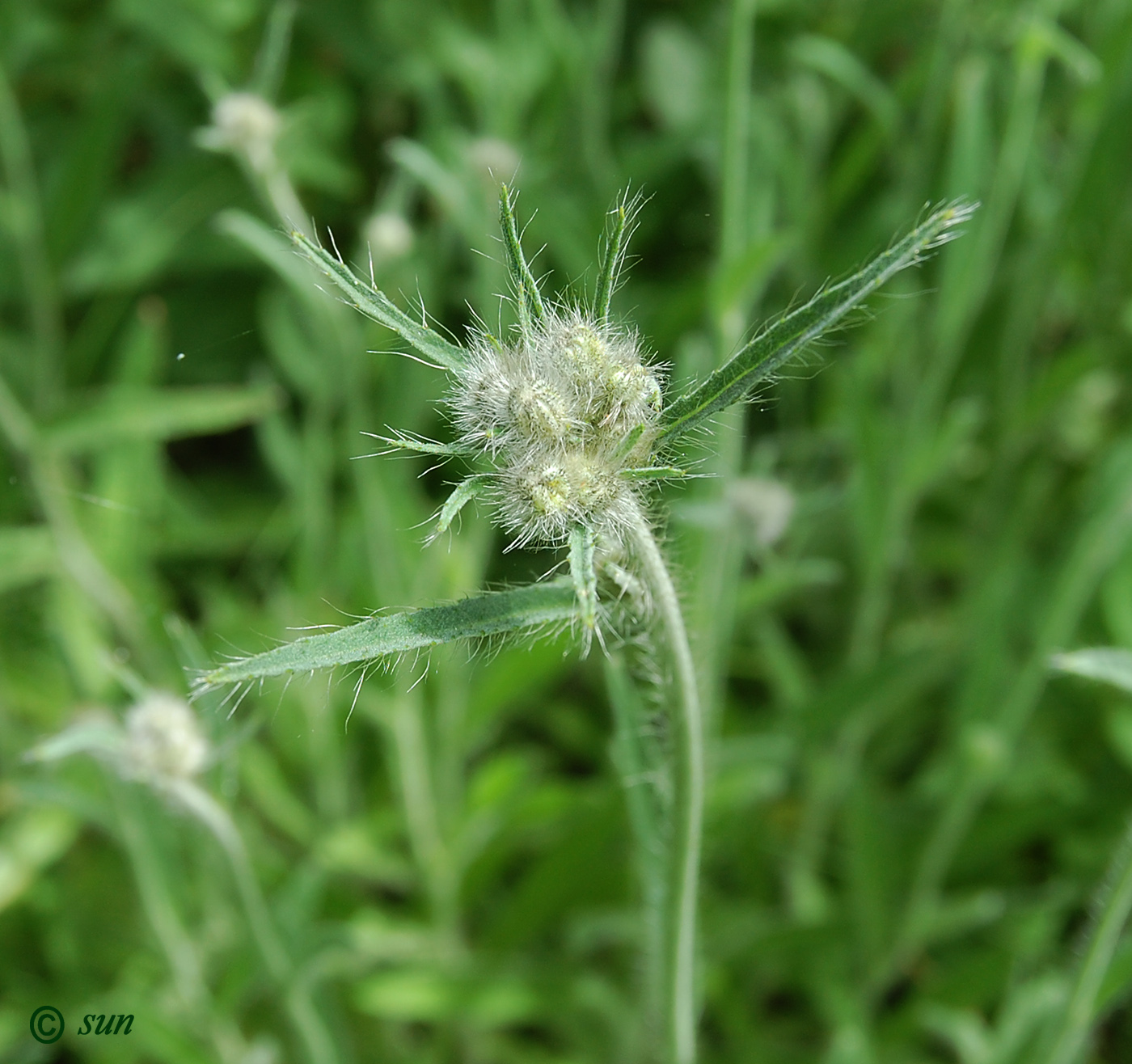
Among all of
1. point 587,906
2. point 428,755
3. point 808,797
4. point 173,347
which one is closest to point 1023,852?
point 808,797

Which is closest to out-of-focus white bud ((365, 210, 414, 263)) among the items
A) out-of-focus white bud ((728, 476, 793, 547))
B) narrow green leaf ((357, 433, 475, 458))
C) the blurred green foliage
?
the blurred green foliage

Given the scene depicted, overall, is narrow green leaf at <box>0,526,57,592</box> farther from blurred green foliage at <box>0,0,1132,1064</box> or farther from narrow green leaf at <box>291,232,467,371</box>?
narrow green leaf at <box>291,232,467,371</box>

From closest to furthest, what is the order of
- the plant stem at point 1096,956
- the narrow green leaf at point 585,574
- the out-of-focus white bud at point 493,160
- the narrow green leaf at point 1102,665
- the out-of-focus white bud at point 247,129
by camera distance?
1. the narrow green leaf at point 585,574
2. the narrow green leaf at point 1102,665
3. the plant stem at point 1096,956
4. the out-of-focus white bud at point 247,129
5. the out-of-focus white bud at point 493,160

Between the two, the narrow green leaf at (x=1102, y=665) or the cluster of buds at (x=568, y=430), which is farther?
the narrow green leaf at (x=1102, y=665)

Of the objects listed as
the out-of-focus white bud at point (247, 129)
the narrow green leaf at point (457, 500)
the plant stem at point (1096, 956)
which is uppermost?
the out-of-focus white bud at point (247, 129)

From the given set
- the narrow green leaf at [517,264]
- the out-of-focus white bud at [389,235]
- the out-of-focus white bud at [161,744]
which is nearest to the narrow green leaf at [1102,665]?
the narrow green leaf at [517,264]

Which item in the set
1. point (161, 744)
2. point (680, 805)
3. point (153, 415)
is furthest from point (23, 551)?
point (680, 805)

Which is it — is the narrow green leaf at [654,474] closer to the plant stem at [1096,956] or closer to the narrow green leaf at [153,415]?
the plant stem at [1096,956]
